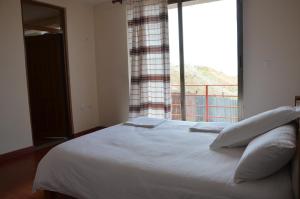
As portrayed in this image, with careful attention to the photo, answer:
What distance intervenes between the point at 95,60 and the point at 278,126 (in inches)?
157

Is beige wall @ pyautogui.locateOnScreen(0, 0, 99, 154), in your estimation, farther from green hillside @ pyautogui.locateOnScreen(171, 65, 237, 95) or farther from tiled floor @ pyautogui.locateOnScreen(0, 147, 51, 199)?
green hillside @ pyautogui.locateOnScreen(171, 65, 237, 95)

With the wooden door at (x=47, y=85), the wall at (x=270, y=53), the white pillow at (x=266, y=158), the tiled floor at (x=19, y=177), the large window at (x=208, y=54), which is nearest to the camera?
the white pillow at (x=266, y=158)

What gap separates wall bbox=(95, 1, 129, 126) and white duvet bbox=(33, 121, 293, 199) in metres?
2.37

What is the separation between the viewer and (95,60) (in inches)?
200

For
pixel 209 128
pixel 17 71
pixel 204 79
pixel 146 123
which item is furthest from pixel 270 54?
pixel 17 71

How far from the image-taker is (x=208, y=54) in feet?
14.6

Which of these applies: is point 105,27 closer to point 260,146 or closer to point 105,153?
point 105,153

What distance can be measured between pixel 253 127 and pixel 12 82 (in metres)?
3.29

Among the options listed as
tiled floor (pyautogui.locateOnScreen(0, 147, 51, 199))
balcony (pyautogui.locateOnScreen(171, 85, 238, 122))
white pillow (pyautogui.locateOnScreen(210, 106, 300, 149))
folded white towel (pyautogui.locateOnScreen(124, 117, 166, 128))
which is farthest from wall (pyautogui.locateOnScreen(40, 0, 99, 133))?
white pillow (pyautogui.locateOnScreen(210, 106, 300, 149))

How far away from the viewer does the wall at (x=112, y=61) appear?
4691 millimetres

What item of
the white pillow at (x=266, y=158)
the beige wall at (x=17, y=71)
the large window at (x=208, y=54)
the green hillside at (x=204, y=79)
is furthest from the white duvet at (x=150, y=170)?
the green hillside at (x=204, y=79)

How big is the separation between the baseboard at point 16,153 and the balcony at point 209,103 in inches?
101

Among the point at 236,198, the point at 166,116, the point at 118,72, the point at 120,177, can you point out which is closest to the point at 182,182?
the point at 236,198

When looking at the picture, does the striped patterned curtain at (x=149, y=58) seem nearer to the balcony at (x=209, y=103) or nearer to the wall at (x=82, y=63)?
the balcony at (x=209, y=103)
